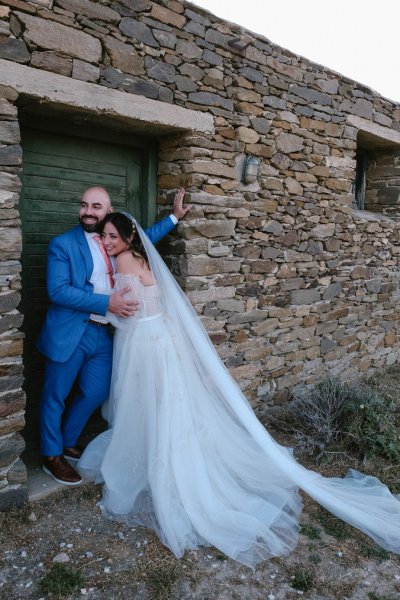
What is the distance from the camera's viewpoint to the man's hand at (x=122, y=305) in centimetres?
297

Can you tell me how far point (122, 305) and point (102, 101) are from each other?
1348 millimetres

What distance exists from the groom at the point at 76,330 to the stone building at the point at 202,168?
0.28 metres

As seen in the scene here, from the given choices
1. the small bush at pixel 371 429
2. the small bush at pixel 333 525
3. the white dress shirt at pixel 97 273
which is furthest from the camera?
the small bush at pixel 371 429

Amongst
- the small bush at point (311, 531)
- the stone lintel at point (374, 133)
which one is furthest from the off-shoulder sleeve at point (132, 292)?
the stone lintel at point (374, 133)

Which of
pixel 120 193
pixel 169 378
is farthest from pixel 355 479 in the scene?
pixel 120 193

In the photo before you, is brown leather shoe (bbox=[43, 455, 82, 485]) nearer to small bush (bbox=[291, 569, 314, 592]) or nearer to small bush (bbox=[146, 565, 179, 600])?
small bush (bbox=[146, 565, 179, 600])

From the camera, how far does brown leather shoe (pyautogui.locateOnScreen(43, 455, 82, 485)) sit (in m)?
3.08

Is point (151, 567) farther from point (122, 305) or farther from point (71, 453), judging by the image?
point (122, 305)

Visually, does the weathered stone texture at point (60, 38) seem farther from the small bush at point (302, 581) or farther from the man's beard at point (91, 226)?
the small bush at point (302, 581)

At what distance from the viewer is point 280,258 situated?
4398mm

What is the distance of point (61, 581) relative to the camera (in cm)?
228

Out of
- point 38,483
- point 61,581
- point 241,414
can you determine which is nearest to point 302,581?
point 241,414

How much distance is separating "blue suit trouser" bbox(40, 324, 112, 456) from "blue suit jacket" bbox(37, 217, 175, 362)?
144 millimetres

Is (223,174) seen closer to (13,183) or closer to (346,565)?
(13,183)
